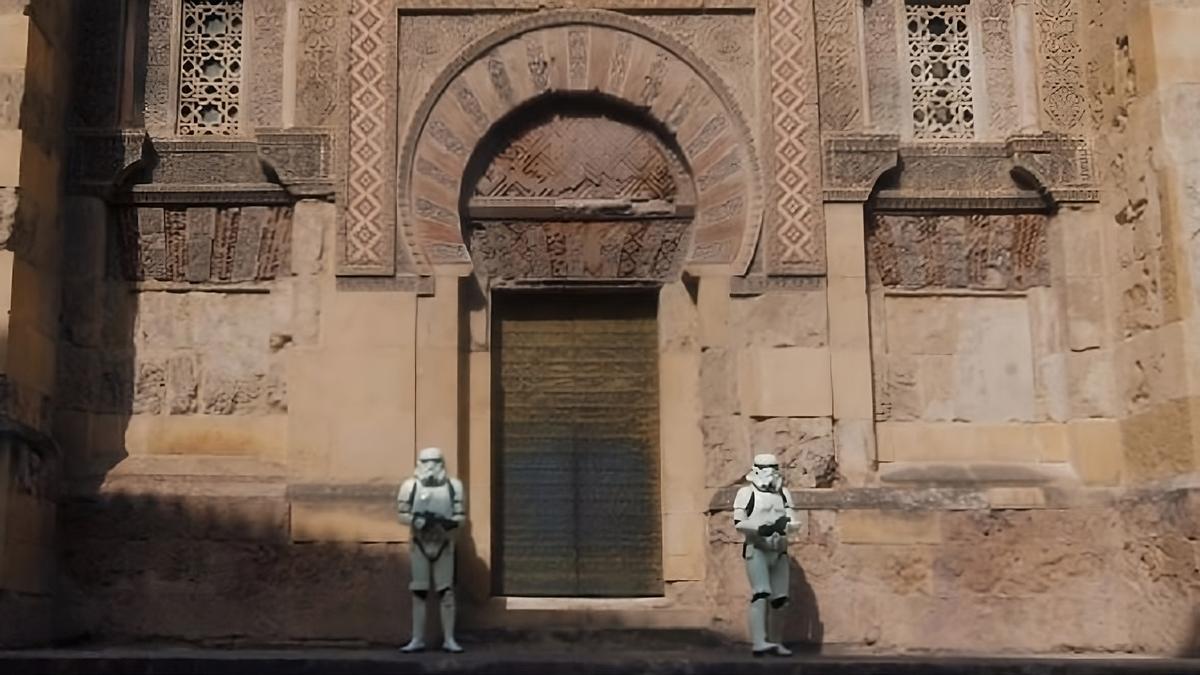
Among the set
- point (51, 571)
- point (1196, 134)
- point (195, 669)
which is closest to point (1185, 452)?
point (1196, 134)

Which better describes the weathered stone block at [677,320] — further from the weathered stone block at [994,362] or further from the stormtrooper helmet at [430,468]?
the stormtrooper helmet at [430,468]

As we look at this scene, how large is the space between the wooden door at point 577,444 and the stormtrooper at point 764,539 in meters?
1.38

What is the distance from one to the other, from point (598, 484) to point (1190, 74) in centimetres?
490

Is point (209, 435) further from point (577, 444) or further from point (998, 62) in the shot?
point (998, 62)

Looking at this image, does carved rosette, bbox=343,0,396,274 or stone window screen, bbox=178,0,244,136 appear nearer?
carved rosette, bbox=343,0,396,274

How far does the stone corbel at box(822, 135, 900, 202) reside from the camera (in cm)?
1011

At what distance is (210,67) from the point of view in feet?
34.7

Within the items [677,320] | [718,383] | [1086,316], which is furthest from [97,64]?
[1086,316]

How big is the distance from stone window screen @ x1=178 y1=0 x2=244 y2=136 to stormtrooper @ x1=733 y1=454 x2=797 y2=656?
470 cm

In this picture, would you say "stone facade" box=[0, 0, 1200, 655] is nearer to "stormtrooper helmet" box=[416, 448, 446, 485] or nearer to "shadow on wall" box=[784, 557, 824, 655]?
"shadow on wall" box=[784, 557, 824, 655]

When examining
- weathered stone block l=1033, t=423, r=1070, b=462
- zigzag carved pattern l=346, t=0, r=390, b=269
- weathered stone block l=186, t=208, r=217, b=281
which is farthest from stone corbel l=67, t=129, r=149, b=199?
weathered stone block l=1033, t=423, r=1070, b=462

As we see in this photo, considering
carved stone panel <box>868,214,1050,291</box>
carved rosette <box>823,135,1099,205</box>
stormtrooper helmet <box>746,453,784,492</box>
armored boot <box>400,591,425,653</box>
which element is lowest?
armored boot <box>400,591,425,653</box>

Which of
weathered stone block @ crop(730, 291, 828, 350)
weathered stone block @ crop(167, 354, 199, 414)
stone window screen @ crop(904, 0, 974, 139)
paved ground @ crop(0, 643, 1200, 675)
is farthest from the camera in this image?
stone window screen @ crop(904, 0, 974, 139)

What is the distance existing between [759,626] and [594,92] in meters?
4.01
